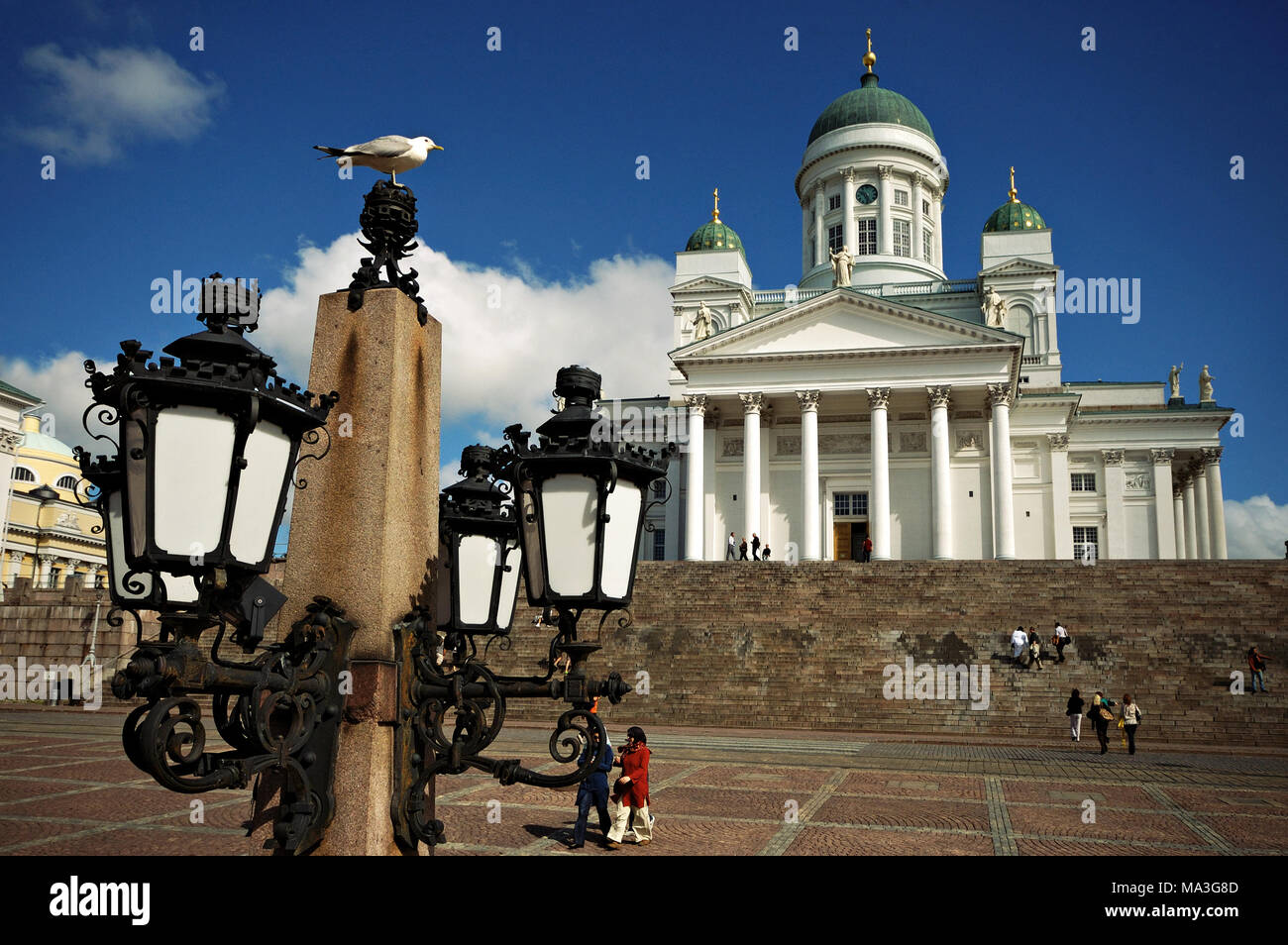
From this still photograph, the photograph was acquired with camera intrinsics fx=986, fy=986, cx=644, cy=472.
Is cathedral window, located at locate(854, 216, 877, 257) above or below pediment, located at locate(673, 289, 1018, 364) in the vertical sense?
above

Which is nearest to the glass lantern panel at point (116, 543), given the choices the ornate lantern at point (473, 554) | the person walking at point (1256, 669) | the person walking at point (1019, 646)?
the ornate lantern at point (473, 554)

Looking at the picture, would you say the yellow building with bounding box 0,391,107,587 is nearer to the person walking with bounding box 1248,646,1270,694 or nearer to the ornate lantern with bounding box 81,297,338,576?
the person walking with bounding box 1248,646,1270,694

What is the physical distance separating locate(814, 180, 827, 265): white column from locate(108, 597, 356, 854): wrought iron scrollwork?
200ft

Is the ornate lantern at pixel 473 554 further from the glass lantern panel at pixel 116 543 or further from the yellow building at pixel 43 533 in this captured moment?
the yellow building at pixel 43 533

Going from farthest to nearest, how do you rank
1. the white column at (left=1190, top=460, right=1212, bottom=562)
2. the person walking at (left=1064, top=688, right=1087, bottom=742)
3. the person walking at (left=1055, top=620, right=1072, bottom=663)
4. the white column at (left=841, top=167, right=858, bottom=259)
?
the white column at (left=841, top=167, right=858, bottom=259) → the white column at (left=1190, top=460, right=1212, bottom=562) → the person walking at (left=1055, top=620, right=1072, bottom=663) → the person walking at (left=1064, top=688, right=1087, bottom=742)

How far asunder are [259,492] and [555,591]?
1.16 metres

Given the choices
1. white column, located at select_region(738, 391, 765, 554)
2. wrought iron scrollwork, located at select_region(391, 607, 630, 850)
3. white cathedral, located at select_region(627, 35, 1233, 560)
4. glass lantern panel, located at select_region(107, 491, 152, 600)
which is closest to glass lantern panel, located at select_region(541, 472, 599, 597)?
wrought iron scrollwork, located at select_region(391, 607, 630, 850)

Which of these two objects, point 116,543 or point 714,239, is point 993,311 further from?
point 116,543

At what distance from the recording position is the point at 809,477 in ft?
150

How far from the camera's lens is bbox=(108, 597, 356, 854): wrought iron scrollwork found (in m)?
2.67

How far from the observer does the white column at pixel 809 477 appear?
45.1 meters

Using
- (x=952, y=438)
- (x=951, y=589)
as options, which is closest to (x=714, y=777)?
(x=951, y=589)

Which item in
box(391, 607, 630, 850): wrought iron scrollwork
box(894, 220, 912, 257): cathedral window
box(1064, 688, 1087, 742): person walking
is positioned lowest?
box(1064, 688, 1087, 742): person walking

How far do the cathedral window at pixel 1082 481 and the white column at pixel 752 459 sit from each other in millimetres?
20602
